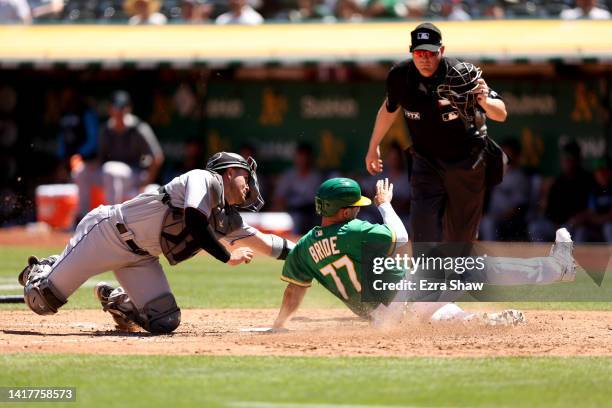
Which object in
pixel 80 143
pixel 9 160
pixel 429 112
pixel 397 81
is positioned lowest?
pixel 9 160

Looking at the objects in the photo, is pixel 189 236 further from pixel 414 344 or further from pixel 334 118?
pixel 334 118

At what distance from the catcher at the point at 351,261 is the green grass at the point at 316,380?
3.18ft

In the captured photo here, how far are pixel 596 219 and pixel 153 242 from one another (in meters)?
8.43

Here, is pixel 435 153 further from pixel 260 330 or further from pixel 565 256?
pixel 260 330

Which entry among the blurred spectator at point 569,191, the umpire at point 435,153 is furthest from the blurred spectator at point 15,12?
the umpire at point 435,153

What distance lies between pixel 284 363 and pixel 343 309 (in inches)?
131

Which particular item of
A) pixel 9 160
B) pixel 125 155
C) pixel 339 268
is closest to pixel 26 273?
pixel 339 268

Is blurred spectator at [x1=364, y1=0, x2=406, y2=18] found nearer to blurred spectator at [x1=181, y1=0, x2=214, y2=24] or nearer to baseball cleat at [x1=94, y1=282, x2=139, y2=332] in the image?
blurred spectator at [x1=181, y1=0, x2=214, y2=24]

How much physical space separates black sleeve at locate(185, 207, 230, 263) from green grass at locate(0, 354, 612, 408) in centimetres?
83

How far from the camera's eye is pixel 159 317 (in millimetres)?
8312

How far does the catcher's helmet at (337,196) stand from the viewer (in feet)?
25.9

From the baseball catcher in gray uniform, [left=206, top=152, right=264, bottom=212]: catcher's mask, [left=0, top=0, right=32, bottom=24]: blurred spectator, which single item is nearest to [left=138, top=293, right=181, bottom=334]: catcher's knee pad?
the baseball catcher in gray uniform

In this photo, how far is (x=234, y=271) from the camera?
1400 cm

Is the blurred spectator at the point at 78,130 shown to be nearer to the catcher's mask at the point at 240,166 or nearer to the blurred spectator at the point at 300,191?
the blurred spectator at the point at 300,191
